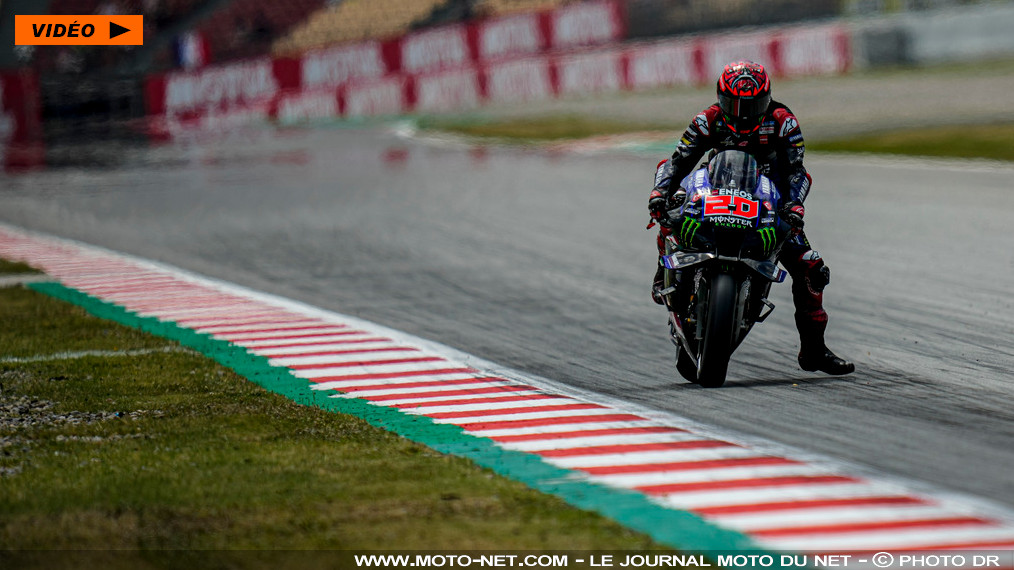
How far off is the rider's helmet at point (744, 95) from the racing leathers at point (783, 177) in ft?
0.16

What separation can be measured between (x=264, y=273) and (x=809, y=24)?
71.1 ft

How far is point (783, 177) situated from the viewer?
797cm

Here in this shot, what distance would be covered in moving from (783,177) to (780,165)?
0.23 feet

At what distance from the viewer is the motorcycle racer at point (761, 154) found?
25.3 feet

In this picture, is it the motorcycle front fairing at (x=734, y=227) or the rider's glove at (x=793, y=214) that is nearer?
the motorcycle front fairing at (x=734, y=227)

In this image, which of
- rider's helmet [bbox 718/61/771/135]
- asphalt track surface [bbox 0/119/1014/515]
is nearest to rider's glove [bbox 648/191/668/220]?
rider's helmet [bbox 718/61/771/135]

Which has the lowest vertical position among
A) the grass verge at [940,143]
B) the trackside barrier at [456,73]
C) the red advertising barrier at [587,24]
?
the grass verge at [940,143]

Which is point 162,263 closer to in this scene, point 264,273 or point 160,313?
point 264,273

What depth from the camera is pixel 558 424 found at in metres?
7.14

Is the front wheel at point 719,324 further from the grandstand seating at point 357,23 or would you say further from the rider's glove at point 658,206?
the grandstand seating at point 357,23

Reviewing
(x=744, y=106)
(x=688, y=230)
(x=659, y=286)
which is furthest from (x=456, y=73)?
(x=688, y=230)

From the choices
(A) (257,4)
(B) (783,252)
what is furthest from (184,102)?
(B) (783,252)

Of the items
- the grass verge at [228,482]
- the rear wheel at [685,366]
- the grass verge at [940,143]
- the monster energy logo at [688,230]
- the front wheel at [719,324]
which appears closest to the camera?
the grass verge at [228,482]

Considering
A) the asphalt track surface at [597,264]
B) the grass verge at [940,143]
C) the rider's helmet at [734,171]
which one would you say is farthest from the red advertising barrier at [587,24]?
the rider's helmet at [734,171]
